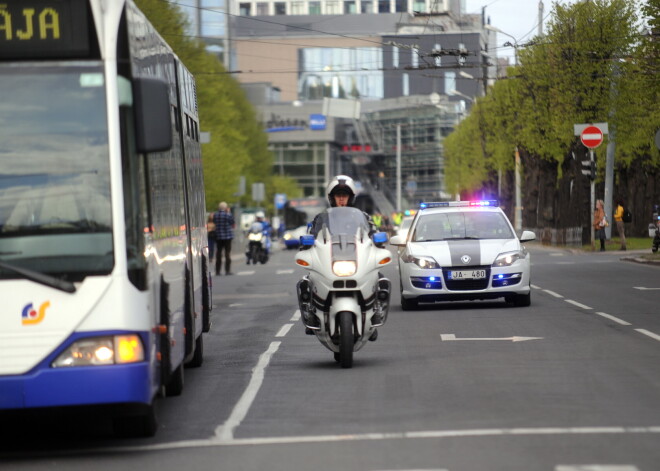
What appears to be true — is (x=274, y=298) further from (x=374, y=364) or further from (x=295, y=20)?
(x=295, y=20)

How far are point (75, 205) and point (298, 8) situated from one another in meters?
165

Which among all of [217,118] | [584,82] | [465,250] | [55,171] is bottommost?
[465,250]

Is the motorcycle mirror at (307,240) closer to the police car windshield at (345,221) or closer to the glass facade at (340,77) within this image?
the police car windshield at (345,221)

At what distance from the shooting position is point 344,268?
13688 mm

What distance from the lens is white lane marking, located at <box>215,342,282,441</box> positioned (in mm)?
9855

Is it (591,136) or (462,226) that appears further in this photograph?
(591,136)

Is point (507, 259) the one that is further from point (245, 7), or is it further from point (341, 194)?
point (245, 7)

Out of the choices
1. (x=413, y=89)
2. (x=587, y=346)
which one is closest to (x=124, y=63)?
(x=587, y=346)

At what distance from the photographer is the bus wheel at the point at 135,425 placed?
9578 millimetres

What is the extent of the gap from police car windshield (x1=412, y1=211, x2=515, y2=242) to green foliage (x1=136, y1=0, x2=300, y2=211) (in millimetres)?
21359

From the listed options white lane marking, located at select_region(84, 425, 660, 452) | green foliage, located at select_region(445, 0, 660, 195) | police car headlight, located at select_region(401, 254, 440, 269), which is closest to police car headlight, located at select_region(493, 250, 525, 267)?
police car headlight, located at select_region(401, 254, 440, 269)

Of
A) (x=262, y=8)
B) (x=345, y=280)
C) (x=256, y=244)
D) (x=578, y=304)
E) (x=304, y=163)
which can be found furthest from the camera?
(x=262, y=8)

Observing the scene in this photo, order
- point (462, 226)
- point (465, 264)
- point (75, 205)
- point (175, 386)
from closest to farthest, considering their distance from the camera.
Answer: point (75, 205)
point (175, 386)
point (465, 264)
point (462, 226)

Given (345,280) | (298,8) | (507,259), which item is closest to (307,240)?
(345,280)
